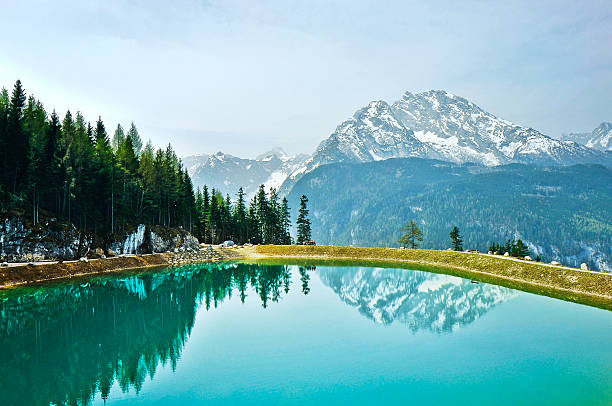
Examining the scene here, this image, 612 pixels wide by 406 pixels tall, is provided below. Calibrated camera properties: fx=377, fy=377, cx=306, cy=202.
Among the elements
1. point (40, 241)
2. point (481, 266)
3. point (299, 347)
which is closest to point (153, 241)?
point (40, 241)

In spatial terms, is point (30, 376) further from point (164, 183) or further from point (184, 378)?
point (164, 183)

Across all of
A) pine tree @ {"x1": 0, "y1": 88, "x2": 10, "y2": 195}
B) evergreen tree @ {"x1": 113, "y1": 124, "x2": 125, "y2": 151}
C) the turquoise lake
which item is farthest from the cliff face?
evergreen tree @ {"x1": 113, "y1": 124, "x2": 125, "y2": 151}

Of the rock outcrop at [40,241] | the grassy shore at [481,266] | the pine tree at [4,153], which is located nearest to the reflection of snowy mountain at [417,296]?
the grassy shore at [481,266]

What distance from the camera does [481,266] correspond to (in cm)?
6575

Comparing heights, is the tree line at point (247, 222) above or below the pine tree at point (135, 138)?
below

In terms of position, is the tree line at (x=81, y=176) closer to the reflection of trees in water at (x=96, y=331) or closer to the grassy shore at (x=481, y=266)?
the reflection of trees in water at (x=96, y=331)

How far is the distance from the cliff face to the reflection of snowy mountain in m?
38.0

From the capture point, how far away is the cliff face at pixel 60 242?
2096 inches

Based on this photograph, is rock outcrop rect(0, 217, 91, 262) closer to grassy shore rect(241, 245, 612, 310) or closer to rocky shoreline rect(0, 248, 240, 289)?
rocky shoreline rect(0, 248, 240, 289)

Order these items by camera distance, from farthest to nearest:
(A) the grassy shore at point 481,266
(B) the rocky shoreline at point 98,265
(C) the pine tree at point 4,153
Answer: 1. (C) the pine tree at point 4,153
2. (B) the rocky shoreline at point 98,265
3. (A) the grassy shore at point 481,266

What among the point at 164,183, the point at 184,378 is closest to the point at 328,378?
the point at 184,378

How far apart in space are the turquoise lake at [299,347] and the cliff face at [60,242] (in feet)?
34.3

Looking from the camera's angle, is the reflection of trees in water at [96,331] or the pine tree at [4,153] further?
the pine tree at [4,153]

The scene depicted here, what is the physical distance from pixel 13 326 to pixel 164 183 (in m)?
59.0
